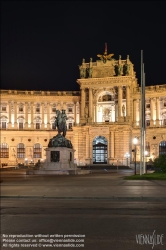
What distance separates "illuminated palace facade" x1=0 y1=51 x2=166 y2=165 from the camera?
105688 mm

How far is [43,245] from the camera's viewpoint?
1145 centimetres

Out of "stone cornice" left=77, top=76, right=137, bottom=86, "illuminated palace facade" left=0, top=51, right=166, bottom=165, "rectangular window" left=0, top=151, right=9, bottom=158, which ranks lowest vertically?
"rectangular window" left=0, top=151, right=9, bottom=158

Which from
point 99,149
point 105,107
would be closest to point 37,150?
point 99,149

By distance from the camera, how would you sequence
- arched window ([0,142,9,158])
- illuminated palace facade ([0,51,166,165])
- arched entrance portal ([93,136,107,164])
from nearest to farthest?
1. illuminated palace facade ([0,51,166,165])
2. arched entrance portal ([93,136,107,164])
3. arched window ([0,142,9,158])

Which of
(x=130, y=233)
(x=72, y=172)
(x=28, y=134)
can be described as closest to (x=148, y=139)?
(x=28, y=134)

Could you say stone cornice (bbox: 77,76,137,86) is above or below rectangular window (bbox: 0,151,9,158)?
above

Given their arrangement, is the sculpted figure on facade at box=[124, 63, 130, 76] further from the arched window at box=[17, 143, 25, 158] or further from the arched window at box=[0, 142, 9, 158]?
the arched window at box=[0, 142, 9, 158]

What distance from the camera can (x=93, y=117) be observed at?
110m

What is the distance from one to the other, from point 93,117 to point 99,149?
9.37 m

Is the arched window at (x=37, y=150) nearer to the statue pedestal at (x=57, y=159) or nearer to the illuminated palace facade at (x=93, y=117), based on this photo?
the illuminated palace facade at (x=93, y=117)

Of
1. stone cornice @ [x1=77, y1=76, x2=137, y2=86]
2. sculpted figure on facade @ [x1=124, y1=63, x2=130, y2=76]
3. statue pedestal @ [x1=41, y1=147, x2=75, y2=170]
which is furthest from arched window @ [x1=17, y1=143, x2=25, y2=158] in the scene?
statue pedestal @ [x1=41, y1=147, x2=75, y2=170]

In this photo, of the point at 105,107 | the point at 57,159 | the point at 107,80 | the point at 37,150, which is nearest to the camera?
the point at 57,159

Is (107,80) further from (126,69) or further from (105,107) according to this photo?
(105,107)

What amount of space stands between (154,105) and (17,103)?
133 feet
